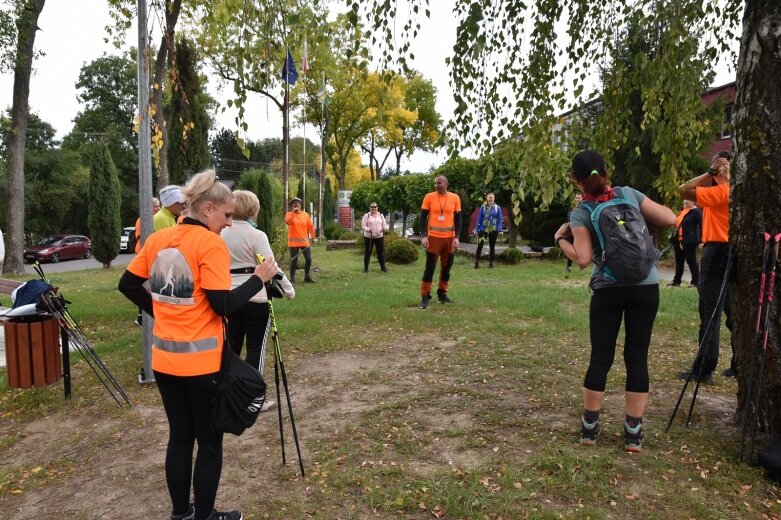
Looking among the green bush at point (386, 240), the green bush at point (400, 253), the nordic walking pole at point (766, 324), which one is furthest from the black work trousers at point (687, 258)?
the green bush at point (386, 240)

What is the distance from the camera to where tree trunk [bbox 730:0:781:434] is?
3.05 m

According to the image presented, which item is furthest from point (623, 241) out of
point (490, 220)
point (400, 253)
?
point (400, 253)

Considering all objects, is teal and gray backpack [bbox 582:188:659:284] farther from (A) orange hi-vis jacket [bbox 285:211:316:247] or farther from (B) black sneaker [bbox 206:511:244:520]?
(A) orange hi-vis jacket [bbox 285:211:316:247]

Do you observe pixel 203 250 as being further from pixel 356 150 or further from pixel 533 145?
pixel 356 150

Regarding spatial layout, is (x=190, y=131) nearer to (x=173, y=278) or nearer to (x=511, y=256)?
(x=511, y=256)

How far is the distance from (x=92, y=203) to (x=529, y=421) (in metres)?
21.4

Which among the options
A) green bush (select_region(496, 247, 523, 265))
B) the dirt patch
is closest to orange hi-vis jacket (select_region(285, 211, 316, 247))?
the dirt patch

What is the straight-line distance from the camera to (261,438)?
3.80 m

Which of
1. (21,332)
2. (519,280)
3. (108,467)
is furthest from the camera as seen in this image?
(519,280)

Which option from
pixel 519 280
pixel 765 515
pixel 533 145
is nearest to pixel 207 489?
pixel 765 515

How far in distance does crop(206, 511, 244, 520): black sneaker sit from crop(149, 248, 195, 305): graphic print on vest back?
3.66 feet

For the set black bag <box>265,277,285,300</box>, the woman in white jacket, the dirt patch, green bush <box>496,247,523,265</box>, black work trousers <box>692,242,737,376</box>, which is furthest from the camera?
green bush <box>496,247,523,265</box>

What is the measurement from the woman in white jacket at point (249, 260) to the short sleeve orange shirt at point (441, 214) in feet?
15.0

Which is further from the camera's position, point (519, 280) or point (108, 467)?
point (519, 280)
